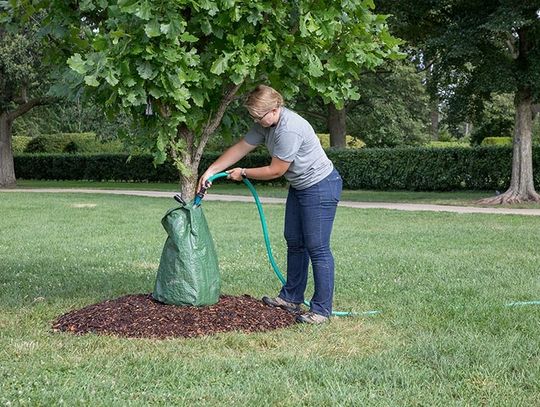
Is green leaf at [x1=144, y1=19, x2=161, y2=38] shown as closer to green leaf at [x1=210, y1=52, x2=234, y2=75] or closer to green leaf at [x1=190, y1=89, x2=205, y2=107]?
green leaf at [x1=210, y1=52, x2=234, y2=75]

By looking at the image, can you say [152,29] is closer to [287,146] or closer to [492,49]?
[287,146]

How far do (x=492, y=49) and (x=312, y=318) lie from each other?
533 inches

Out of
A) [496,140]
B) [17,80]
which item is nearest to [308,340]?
[17,80]

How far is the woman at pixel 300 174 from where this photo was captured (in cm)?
474

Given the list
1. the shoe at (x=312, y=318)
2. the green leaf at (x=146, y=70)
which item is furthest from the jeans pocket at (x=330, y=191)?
the green leaf at (x=146, y=70)

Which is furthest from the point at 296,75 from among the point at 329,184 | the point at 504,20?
the point at 504,20

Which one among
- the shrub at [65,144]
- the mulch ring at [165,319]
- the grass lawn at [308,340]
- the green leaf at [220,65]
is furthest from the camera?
the shrub at [65,144]

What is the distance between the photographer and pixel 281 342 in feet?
14.8

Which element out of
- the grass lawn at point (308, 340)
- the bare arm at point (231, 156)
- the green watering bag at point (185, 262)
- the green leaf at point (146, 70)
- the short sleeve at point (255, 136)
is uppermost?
the green leaf at point (146, 70)

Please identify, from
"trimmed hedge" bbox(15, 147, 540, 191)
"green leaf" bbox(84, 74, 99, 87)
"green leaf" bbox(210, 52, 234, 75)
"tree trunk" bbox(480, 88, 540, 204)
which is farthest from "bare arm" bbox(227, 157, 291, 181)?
"trimmed hedge" bbox(15, 147, 540, 191)

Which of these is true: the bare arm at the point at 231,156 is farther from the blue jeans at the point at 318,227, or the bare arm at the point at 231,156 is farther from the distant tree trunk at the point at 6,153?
the distant tree trunk at the point at 6,153

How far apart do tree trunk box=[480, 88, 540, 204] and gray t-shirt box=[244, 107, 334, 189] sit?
42.6 ft

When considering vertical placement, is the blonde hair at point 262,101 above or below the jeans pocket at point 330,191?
above

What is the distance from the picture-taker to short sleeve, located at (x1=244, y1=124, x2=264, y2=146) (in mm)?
5035
